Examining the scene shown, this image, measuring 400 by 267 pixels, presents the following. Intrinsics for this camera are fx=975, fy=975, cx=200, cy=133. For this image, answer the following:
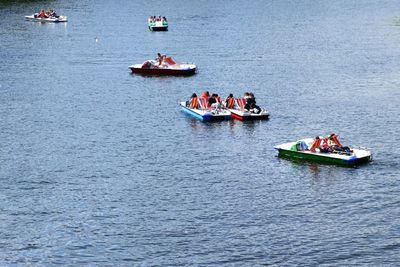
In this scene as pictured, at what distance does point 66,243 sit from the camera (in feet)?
233

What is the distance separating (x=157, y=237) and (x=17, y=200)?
1495cm

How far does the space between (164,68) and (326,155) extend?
59179mm

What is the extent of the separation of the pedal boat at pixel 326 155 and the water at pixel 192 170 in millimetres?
858

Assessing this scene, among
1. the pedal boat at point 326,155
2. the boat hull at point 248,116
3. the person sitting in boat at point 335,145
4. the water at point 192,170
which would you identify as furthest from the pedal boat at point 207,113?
the person sitting in boat at point 335,145

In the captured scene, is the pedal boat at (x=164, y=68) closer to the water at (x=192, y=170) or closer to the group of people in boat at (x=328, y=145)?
the water at (x=192, y=170)

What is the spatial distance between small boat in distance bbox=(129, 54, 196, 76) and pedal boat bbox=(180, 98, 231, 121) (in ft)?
98.0

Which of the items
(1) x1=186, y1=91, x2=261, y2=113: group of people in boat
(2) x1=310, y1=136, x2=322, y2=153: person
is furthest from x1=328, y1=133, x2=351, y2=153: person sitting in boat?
(1) x1=186, y1=91, x2=261, y2=113: group of people in boat

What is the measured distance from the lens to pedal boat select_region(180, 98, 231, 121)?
4348 inches

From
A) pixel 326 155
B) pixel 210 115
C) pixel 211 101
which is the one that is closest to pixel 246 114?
pixel 210 115

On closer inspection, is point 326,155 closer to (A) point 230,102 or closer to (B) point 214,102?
(A) point 230,102

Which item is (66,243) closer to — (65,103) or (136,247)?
(136,247)

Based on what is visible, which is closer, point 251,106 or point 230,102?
point 251,106

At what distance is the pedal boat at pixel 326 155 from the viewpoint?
289 ft

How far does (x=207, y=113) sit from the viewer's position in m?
111
